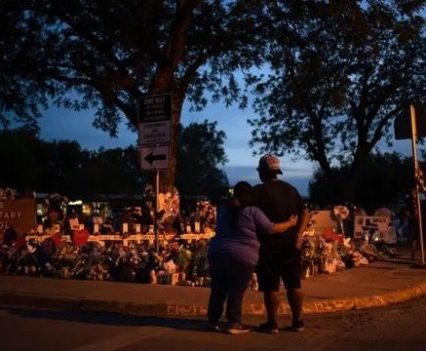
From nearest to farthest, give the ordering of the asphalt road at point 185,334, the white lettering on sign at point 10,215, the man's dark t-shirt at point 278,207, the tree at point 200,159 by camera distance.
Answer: the asphalt road at point 185,334 < the man's dark t-shirt at point 278,207 < the white lettering on sign at point 10,215 < the tree at point 200,159

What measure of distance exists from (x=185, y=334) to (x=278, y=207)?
5.98 feet

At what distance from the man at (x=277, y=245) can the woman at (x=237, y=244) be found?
0.37 ft

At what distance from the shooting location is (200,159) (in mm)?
82062

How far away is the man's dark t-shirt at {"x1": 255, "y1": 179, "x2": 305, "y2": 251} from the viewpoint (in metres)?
8.80

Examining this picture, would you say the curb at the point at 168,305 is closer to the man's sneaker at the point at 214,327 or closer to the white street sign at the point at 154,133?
the man's sneaker at the point at 214,327

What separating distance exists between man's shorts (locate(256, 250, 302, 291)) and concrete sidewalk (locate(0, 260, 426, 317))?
73.7 inches

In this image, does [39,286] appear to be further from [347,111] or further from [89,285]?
[347,111]

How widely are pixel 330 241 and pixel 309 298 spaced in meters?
4.33

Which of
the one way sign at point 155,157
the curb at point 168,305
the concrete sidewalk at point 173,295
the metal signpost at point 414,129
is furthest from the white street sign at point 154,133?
the metal signpost at point 414,129

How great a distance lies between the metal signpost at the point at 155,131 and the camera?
515 inches

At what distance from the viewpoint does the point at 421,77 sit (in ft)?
119

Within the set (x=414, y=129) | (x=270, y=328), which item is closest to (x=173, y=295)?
(x=270, y=328)

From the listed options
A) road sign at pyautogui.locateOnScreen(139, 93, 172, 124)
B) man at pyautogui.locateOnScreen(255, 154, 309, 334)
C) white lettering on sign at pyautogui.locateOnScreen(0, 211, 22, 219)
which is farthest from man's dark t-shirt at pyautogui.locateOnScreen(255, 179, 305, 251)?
white lettering on sign at pyautogui.locateOnScreen(0, 211, 22, 219)

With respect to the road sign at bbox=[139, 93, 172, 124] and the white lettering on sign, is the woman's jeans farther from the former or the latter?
the white lettering on sign
